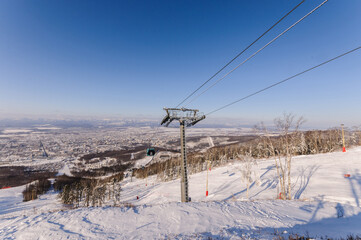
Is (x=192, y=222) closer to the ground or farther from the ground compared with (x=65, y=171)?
farther from the ground

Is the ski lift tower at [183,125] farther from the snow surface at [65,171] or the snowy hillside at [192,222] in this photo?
the snow surface at [65,171]

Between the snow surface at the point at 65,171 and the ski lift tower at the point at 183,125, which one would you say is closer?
the ski lift tower at the point at 183,125

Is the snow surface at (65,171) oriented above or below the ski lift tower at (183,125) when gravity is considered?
below

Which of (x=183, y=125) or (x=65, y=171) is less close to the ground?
(x=183, y=125)

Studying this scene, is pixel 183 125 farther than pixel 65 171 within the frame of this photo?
No

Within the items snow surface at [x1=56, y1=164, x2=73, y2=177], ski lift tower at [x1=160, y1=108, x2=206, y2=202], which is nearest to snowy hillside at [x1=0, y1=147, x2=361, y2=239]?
ski lift tower at [x1=160, y1=108, x2=206, y2=202]

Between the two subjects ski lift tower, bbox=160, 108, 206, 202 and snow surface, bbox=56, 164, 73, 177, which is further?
snow surface, bbox=56, 164, 73, 177

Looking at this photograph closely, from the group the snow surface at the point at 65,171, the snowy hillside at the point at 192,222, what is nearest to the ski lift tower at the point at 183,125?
the snowy hillside at the point at 192,222

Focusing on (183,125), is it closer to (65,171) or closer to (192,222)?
(192,222)

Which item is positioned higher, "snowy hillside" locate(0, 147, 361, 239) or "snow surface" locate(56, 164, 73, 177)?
"snowy hillside" locate(0, 147, 361, 239)

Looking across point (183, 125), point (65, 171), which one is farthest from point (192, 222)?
point (65, 171)

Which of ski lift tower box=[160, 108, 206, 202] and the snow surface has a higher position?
ski lift tower box=[160, 108, 206, 202]

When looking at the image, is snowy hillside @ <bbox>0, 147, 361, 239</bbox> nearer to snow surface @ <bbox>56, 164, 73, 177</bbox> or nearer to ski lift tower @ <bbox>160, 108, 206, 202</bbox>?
ski lift tower @ <bbox>160, 108, 206, 202</bbox>
